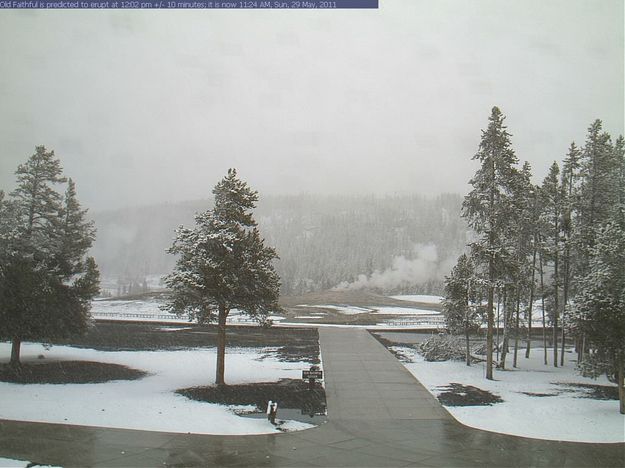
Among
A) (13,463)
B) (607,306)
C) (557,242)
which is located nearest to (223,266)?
(13,463)

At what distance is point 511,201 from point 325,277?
520 feet

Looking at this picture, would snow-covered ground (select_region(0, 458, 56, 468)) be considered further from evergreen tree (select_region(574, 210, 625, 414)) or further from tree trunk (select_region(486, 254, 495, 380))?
tree trunk (select_region(486, 254, 495, 380))

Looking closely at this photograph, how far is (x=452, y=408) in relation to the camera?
19.2m

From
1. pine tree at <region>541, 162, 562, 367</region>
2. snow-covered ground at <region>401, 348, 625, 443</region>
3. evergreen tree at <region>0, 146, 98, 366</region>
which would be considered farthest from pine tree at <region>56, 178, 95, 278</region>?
pine tree at <region>541, 162, 562, 367</region>

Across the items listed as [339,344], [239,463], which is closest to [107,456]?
[239,463]

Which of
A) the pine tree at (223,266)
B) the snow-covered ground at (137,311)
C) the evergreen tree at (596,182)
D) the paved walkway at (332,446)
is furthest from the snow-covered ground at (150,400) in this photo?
the snow-covered ground at (137,311)

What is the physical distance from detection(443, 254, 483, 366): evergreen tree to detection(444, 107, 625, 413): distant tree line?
62 mm

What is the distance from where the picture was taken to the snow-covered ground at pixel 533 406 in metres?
16.3

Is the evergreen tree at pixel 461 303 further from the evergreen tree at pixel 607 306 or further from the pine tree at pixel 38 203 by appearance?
the pine tree at pixel 38 203

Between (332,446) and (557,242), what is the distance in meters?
24.8

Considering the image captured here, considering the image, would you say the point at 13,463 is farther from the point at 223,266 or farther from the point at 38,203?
the point at 38,203

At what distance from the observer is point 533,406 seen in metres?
20.2

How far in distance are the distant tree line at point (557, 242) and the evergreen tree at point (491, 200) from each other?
0.05 metres

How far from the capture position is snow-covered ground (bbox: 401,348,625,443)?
16312 millimetres
